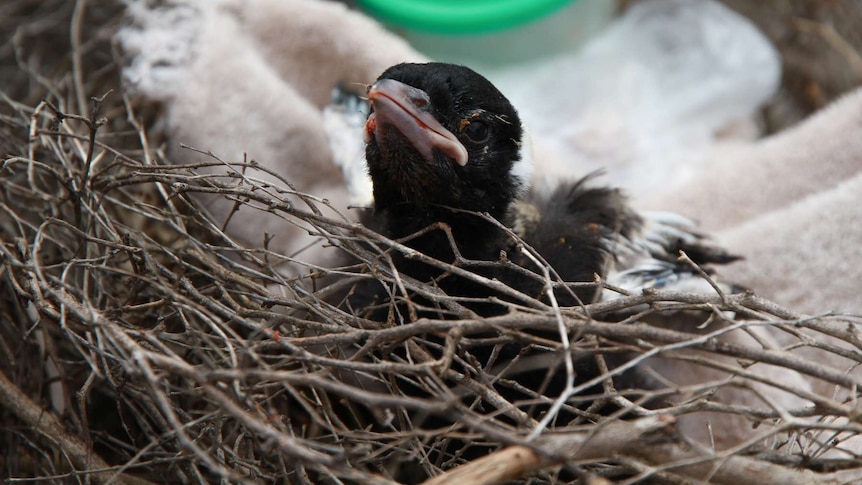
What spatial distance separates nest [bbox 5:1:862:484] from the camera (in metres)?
0.68

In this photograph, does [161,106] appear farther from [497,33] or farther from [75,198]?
[497,33]

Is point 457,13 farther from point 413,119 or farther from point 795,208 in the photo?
point 413,119

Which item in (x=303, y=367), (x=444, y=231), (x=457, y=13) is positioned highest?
(x=457, y=13)

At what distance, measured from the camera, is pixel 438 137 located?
0.94 m

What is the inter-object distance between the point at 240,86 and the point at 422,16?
2.11 ft

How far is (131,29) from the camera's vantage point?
158 cm

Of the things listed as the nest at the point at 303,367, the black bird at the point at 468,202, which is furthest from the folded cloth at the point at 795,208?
the black bird at the point at 468,202

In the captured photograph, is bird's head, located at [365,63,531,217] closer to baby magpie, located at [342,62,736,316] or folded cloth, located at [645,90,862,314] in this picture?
baby magpie, located at [342,62,736,316]

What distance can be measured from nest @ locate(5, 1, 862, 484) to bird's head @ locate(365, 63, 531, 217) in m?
0.11

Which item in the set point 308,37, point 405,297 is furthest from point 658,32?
point 405,297

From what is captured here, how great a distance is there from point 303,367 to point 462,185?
1.06 ft

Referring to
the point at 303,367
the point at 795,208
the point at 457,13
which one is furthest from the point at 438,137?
the point at 457,13

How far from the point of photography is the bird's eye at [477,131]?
0.98m

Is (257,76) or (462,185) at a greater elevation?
(257,76)
